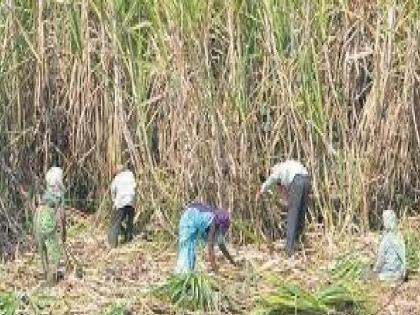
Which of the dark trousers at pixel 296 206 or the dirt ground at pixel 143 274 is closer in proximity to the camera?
the dirt ground at pixel 143 274

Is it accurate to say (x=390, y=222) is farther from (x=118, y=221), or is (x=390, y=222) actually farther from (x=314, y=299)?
(x=118, y=221)

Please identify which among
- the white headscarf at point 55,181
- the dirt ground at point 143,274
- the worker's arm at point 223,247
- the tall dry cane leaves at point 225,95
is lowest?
the dirt ground at point 143,274

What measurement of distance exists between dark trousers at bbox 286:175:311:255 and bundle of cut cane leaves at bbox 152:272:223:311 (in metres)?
1.53

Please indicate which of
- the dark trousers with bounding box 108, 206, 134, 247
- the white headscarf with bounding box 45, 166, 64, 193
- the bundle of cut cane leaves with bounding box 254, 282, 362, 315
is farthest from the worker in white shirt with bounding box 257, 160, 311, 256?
the white headscarf with bounding box 45, 166, 64, 193

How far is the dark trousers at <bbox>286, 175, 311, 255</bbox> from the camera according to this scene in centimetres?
900

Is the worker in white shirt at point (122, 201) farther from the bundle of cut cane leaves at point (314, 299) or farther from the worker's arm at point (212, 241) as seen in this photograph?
the bundle of cut cane leaves at point (314, 299)

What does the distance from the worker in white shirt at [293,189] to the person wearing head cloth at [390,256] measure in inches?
38.2

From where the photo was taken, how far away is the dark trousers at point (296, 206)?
9000 mm

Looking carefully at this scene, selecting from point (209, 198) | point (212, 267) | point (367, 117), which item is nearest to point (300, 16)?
point (367, 117)

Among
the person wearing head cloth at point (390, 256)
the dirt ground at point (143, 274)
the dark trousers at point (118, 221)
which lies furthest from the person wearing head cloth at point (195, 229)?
the dark trousers at point (118, 221)

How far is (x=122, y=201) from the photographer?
30.3 feet

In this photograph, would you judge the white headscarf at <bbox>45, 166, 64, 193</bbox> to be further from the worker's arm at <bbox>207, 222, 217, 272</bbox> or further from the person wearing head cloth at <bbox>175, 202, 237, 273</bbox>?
the worker's arm at <bbox>207, 222, 217, 272</bbox>

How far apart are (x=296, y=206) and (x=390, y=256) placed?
115 cm

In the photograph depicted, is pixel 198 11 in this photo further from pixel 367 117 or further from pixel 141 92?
pixel 367 117
